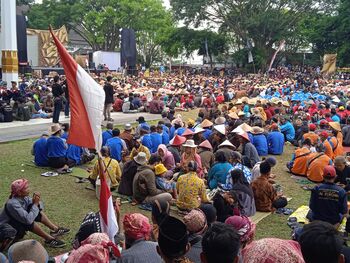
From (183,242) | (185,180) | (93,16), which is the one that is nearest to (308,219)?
(185,180)

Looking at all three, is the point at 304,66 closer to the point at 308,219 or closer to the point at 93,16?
the point at 93,16

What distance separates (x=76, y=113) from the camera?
474 cm

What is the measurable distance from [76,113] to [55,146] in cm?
528

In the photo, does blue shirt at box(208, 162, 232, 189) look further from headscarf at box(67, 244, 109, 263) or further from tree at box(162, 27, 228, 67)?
tree at box(162, 27, 228, 67)

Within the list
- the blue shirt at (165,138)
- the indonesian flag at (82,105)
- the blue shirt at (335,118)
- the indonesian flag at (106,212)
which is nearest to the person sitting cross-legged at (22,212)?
the indonesian flag at (82,105)

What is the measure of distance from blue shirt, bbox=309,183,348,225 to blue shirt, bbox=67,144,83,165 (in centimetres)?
591

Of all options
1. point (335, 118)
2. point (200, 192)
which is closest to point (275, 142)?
point (335, 118)

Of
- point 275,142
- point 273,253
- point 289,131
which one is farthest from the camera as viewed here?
point 289,131

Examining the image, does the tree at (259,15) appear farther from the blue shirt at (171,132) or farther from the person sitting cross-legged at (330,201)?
the person sitting cross-legged at (330,201)

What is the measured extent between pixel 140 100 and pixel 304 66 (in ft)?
115

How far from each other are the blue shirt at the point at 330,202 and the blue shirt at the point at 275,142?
20.3ft

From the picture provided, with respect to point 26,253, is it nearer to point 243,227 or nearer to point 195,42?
point 243,227

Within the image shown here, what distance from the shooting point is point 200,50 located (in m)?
53.9

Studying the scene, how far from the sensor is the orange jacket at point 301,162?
32.7 feet
